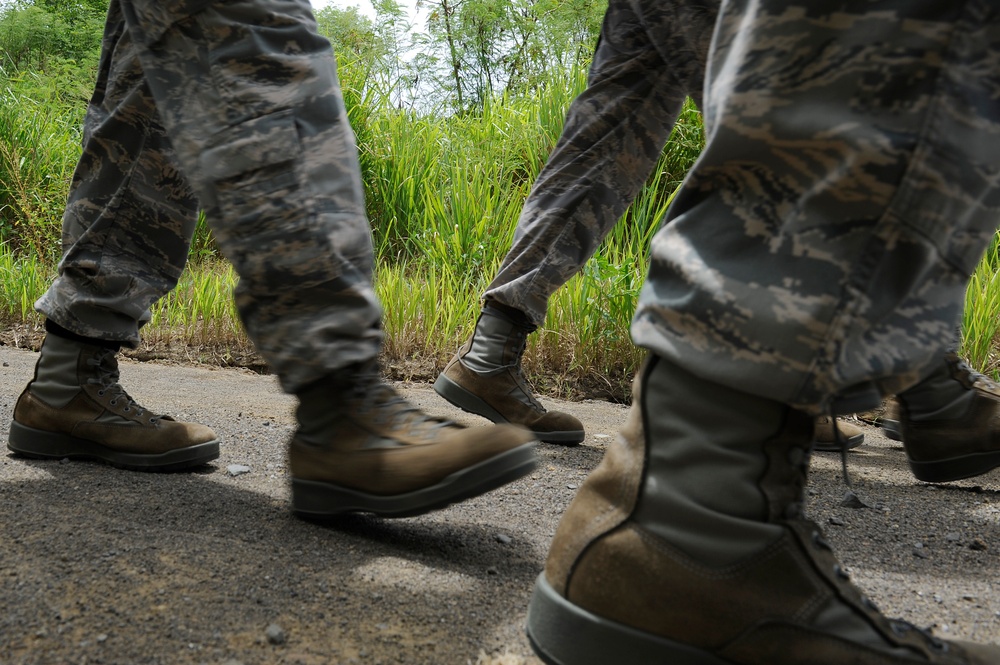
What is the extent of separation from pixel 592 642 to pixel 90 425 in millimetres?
1308

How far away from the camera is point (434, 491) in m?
1.18

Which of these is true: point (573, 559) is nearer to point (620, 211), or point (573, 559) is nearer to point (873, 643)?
point (873, 643)

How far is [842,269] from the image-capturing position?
72cm

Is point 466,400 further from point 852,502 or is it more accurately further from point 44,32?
point 44,32

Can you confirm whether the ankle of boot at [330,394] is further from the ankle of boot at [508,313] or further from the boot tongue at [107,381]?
the ankle of boot at [508,313]

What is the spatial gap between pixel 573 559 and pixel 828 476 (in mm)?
1290

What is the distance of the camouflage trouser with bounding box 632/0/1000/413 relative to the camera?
0.68 meters

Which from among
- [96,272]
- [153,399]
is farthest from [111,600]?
[153,399]

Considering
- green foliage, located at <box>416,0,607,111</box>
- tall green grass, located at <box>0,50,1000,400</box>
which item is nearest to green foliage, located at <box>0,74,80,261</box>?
tall green grass, located at <box>0,50,1000,400</box>

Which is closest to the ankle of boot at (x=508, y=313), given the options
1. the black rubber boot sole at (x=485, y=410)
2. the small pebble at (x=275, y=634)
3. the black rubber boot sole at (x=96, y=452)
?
the black rubber boot sole at (x=485, y=410)

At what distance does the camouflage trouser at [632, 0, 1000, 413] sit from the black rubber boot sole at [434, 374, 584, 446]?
1.44 meters

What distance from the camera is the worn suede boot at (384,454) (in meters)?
1.17

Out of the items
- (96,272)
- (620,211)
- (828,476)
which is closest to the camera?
(96,272)

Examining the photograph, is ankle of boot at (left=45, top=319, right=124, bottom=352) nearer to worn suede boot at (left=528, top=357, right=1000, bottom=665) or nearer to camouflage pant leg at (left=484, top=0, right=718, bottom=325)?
camouflage pant leg at (left=484, top=0, right=718, bottom=325)
